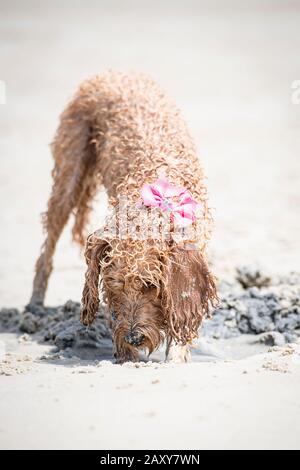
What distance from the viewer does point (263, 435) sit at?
4957 mm

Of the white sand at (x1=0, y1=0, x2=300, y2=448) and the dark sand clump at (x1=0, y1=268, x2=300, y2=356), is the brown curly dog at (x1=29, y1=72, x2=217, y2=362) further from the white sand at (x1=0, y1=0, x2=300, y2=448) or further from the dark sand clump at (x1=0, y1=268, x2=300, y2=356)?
the dark sand clump at (x1=0, y1=268, x2=300, y2=356)

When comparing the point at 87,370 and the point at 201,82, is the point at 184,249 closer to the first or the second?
the point at 87,370

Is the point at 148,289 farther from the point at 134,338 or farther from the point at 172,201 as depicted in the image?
the point at 172,201

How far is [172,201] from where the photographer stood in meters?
6.34

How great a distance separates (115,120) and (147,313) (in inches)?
116

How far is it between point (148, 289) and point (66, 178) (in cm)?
363

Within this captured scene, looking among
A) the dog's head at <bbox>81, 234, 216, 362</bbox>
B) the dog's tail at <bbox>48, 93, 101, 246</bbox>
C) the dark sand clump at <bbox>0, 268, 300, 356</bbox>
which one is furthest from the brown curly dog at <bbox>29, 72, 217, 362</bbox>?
the dark sand clump at <bbox>0, 268, 300, 356</bbox>

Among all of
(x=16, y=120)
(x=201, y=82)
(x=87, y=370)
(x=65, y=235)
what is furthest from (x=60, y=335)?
(x=201, y=82)

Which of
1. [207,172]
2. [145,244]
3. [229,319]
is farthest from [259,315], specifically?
[207,172]

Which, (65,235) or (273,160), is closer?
(65,235)

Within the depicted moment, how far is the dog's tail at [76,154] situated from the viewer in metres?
9.38

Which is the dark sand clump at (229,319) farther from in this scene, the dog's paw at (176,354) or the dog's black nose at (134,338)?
the dog's black nose at (134,338)

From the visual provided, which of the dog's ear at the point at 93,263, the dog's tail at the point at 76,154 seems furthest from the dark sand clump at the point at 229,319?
the dog's tail at the point at 76,154

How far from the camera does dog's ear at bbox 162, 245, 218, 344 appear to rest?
246 inches
